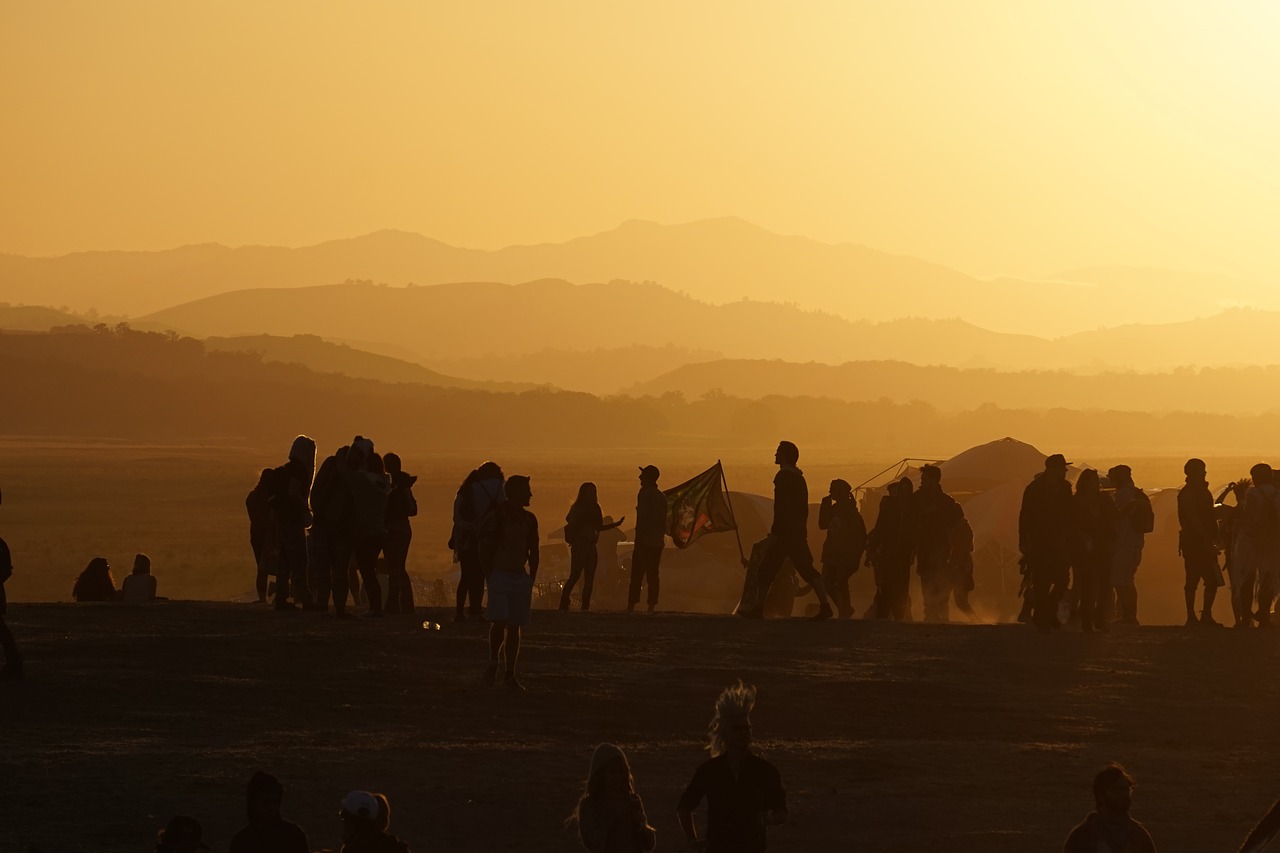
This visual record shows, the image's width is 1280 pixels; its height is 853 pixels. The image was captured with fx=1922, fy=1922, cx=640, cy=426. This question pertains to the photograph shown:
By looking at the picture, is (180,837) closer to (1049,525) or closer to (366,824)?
(366,824)

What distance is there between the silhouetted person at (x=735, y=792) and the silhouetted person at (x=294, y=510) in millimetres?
10316

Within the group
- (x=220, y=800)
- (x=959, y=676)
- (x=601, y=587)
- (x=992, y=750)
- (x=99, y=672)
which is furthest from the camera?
(x=601, y=587)

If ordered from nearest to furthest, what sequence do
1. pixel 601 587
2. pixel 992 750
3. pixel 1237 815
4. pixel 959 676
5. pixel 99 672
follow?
pixel 1237 815 < pixel 992 750 < pixel 99 672 < pixel 959 676 < pixel 601 587

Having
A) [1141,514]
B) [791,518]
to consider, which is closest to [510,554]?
[791,518]

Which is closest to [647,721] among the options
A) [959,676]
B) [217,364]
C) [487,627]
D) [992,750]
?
[992,750]

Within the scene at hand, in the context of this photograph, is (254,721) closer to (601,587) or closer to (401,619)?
(401,619)

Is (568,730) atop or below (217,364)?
below

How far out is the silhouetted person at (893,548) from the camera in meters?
20.8

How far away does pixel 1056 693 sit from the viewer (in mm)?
16141

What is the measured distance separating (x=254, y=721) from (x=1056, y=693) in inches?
263

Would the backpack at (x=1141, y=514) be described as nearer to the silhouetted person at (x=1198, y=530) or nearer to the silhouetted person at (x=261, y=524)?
the silhouetted person at (x=1198, y=530)

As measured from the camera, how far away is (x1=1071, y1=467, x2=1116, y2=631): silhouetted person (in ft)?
63.3

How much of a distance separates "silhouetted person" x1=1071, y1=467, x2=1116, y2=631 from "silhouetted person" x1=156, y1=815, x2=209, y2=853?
12740 millimetres

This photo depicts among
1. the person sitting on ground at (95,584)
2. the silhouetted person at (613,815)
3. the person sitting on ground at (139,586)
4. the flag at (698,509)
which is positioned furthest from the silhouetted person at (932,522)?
the silhouetted person at (613,815)
